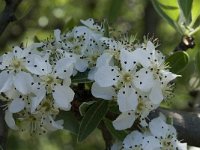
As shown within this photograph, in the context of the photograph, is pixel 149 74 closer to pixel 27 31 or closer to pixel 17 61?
pixel 17 61

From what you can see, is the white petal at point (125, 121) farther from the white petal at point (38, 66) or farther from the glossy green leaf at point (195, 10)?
the glossy green leaf at point (195, 10)

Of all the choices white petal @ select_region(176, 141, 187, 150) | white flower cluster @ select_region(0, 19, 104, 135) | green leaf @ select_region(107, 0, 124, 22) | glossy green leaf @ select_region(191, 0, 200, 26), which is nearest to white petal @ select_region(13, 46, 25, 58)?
white flower cluster @ select_region(0, 19, 104, 135)

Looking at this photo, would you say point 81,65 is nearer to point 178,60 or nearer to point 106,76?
point 106,76

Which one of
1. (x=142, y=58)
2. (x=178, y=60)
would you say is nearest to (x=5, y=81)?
(x=142, y=58)

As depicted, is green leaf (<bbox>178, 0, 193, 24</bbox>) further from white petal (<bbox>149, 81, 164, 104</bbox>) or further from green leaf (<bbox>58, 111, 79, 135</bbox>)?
green leaf (<bbox>58, 111, 79, 135</bbox>)

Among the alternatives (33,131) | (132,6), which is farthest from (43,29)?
(33,131)

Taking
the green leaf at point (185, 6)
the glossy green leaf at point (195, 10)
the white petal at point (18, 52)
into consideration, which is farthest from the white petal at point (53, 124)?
the glossy green leaf at point (195, 10)
